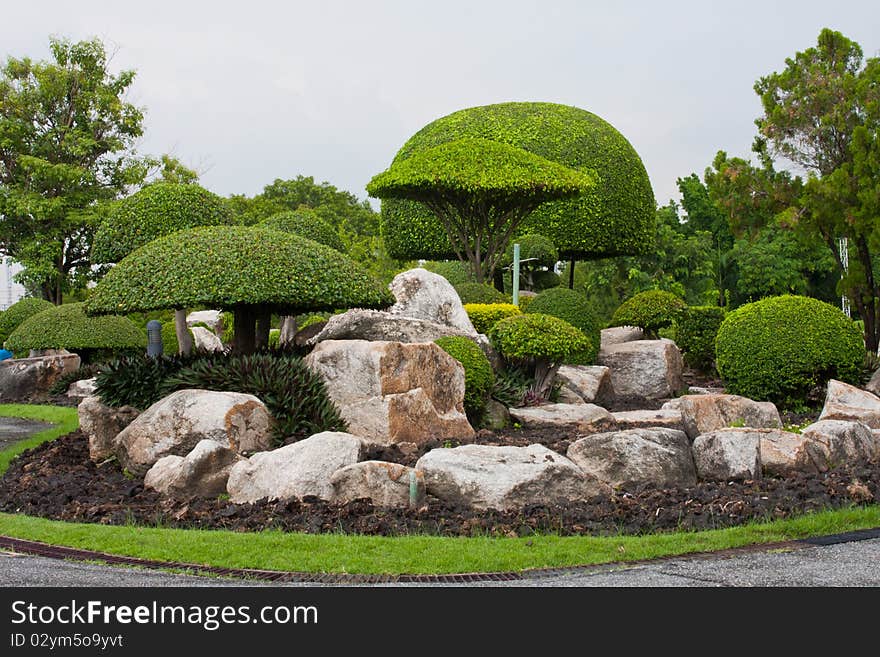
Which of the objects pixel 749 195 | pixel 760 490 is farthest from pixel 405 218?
pixel 760 490

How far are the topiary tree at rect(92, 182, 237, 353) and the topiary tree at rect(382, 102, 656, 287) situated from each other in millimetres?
11572

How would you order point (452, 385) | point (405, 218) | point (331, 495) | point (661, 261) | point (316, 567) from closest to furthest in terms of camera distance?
point (316, 567)
point (331, 495)
point (452, 385)
point (405, 218)
point (661, 261)

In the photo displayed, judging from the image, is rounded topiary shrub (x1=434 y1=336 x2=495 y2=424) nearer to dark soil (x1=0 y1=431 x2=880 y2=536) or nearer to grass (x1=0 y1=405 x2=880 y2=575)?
dark soil (x1=0 y1=431 x2=880 y2=536)

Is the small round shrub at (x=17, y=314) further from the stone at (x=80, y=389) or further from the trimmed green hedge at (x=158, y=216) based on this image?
Result: the trimmed green hedge at (x=158, y=216)

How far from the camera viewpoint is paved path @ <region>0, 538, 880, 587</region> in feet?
19.5

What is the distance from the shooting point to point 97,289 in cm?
1167

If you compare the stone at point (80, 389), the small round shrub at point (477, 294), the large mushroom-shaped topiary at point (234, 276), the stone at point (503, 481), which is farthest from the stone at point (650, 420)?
the stone at point (80, 389)

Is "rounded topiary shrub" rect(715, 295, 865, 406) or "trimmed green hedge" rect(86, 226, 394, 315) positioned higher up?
"trimmed green hedge" rect(86, 226, 394, 315)

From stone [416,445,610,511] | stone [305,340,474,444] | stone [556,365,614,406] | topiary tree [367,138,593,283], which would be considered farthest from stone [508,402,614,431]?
topiary tree [367,138,593,283]

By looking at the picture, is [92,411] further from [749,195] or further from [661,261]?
[661,261]

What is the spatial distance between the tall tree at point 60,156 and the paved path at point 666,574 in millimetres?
25466

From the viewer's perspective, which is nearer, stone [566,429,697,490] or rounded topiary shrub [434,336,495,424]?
stone [566,429,697,490]

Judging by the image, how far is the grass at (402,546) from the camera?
6.51 meters

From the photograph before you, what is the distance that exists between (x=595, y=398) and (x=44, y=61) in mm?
24494
